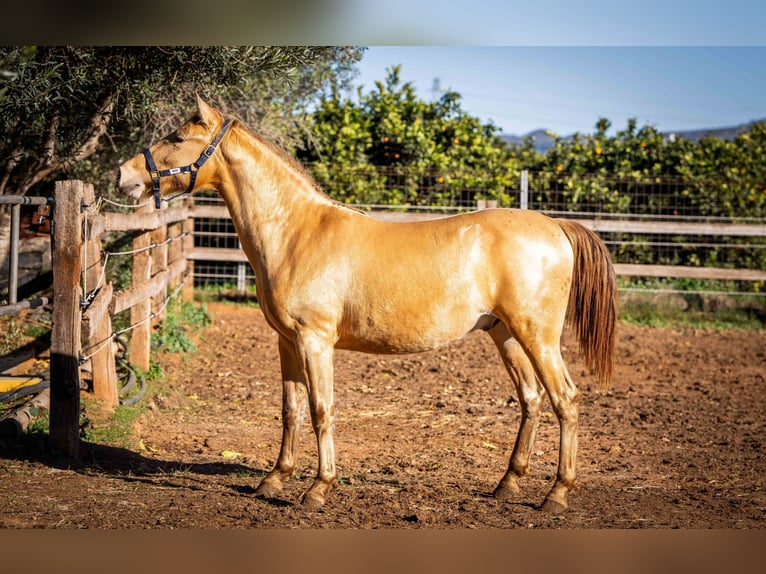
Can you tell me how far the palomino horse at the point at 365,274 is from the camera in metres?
4.73

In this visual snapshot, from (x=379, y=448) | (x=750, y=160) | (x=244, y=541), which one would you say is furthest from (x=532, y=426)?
(x=750, y=160)

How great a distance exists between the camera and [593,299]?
506cm

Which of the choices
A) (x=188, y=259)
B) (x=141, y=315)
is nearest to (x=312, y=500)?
(x=141, y=315)

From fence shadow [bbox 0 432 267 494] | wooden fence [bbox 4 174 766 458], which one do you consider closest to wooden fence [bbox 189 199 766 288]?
wooden fence [bbox 4 174 766 458]

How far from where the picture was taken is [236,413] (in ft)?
23.3

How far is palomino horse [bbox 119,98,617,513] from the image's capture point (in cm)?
473

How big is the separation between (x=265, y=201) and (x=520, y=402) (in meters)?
2.07

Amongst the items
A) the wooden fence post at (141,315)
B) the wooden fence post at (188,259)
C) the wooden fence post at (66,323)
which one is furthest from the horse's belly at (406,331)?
the wooden fence post at (188,259)

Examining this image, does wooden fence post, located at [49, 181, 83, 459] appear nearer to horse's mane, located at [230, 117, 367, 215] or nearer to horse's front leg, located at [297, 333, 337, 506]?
horse's mane, located at [230, 117, 367, 215]

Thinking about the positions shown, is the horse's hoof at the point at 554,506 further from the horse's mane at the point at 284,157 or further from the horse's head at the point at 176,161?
the horse's head at the point at 176,161

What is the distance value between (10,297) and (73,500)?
1606 mm

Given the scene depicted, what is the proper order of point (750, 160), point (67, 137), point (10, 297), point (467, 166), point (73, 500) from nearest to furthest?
point (73, 500), point (10, 297), point (67, 137), point (750, 160), point (467, 166)

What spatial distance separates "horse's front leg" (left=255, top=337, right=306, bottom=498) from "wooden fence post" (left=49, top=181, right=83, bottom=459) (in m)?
1.46

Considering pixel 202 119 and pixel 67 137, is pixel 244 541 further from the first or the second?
pixel 67 137
